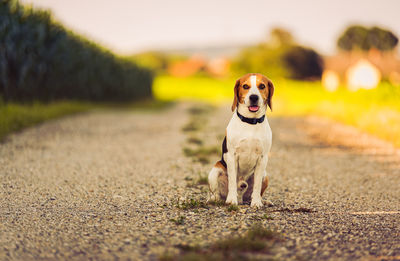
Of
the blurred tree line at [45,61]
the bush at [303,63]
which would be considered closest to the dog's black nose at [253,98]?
the blurred tree line at [45,61]

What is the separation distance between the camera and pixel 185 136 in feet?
31.1

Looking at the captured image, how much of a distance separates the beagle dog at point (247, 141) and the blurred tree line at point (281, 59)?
28197 mm

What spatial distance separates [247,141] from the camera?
3.48 meters

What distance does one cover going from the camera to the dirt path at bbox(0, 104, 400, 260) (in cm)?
277

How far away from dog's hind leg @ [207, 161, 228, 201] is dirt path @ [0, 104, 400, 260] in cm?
18

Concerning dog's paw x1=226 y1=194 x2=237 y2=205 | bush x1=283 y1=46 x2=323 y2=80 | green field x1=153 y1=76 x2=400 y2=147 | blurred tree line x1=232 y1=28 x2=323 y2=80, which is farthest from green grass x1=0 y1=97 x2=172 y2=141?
bush x1=283 y1=46 x2=323 y2=80

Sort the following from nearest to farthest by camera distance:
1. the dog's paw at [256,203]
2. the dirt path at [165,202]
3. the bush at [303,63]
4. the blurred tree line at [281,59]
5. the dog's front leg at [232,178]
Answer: the dirt path at [165,202] < the dog's front leg at [232,178] < the dog's paw at [256,203] < the blurred tree line at [281,59] < the bush at [303,63]

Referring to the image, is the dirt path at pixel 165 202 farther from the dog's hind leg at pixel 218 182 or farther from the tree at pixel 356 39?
the tree at pixel 356 39

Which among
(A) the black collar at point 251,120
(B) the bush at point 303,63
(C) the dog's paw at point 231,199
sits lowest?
(C) the dog's paw at point 231,199

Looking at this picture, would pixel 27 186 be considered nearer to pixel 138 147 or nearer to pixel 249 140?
pixel 249 140

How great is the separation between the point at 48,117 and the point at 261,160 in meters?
9.24

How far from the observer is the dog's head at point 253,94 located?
132 inches

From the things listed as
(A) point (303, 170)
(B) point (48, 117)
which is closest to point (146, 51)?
(B) point (48, 117)

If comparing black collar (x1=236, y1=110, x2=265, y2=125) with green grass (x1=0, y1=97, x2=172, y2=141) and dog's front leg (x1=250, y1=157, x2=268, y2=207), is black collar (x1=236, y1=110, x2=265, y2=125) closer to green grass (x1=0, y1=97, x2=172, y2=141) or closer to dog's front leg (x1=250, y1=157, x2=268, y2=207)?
dog's front leg (x1=250, y1=157, x2=268, y2=207)
